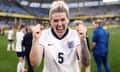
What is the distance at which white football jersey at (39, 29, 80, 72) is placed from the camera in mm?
3791

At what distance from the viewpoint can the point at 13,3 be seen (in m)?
70.1

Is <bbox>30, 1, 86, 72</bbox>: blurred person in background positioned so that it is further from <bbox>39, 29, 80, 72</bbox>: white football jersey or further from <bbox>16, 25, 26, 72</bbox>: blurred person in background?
<bbox>16, 25, 26, 72</bbox>: blurred person in background

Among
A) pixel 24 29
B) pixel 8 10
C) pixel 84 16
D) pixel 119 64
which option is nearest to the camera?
pixel 24 29

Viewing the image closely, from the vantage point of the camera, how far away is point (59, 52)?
378 centimetres

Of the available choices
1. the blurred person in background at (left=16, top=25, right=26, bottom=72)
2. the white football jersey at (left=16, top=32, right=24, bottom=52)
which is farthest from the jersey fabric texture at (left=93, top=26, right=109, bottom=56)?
the white football jersey at (left=16, top=32, right=24, bottom=52)

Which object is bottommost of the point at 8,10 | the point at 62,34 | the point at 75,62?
the point at 75,62

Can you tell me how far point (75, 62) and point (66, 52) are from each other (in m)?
0.18

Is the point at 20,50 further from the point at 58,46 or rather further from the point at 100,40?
the point at 58,46

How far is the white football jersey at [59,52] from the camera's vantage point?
12.4ft

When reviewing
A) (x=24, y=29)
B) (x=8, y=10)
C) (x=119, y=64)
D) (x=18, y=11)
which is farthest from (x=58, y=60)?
(x=18, y=11)

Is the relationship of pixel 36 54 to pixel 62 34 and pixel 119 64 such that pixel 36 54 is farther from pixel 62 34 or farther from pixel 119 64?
pixel 119 64

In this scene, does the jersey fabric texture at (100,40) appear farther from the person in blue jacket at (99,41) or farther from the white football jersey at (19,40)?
the white football jersey at (19,40)

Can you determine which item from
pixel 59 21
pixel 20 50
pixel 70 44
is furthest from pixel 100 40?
pixel 59 21

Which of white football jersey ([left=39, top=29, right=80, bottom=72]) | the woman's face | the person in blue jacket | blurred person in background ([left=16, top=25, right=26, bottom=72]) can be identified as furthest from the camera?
blurred person in background ([left=16, top=25, right=26, bottom=72])
